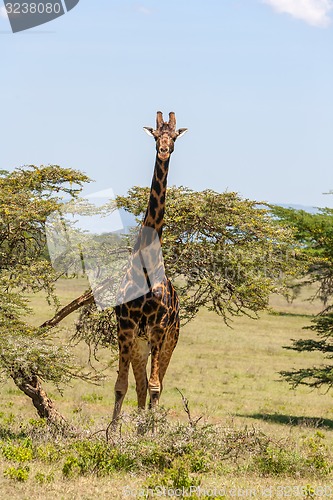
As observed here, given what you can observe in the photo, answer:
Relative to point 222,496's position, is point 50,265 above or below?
above

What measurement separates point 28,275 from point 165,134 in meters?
4.75

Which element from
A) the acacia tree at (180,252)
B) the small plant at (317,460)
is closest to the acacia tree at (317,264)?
the acacia tree at (180,252)

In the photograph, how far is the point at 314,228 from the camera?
24.3 meters

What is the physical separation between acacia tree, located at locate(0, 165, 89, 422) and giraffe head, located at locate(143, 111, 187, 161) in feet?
13.2

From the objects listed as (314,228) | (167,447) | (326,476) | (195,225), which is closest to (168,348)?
(167,447)

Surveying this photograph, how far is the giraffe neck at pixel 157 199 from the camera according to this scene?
1116cm

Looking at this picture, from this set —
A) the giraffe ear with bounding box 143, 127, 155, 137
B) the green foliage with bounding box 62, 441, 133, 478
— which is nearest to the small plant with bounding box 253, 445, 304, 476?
the green foliage with bounding box 62, 441, 133, 478

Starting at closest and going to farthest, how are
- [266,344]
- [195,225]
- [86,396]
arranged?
[195,225] < [86,396] < [266,344]

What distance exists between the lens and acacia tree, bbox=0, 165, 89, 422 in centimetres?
1292

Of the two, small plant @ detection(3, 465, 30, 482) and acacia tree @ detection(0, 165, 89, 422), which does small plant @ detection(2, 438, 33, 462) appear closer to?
small plant @ detection(3, 465, 30, 482)

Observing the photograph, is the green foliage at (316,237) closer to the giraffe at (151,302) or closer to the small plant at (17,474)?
the giraffe at (151,302)

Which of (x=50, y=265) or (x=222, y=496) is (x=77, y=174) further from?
(x=222, y=496)

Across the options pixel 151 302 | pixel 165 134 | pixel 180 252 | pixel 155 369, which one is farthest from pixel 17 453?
pixel 180 252

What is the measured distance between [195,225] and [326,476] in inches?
232
